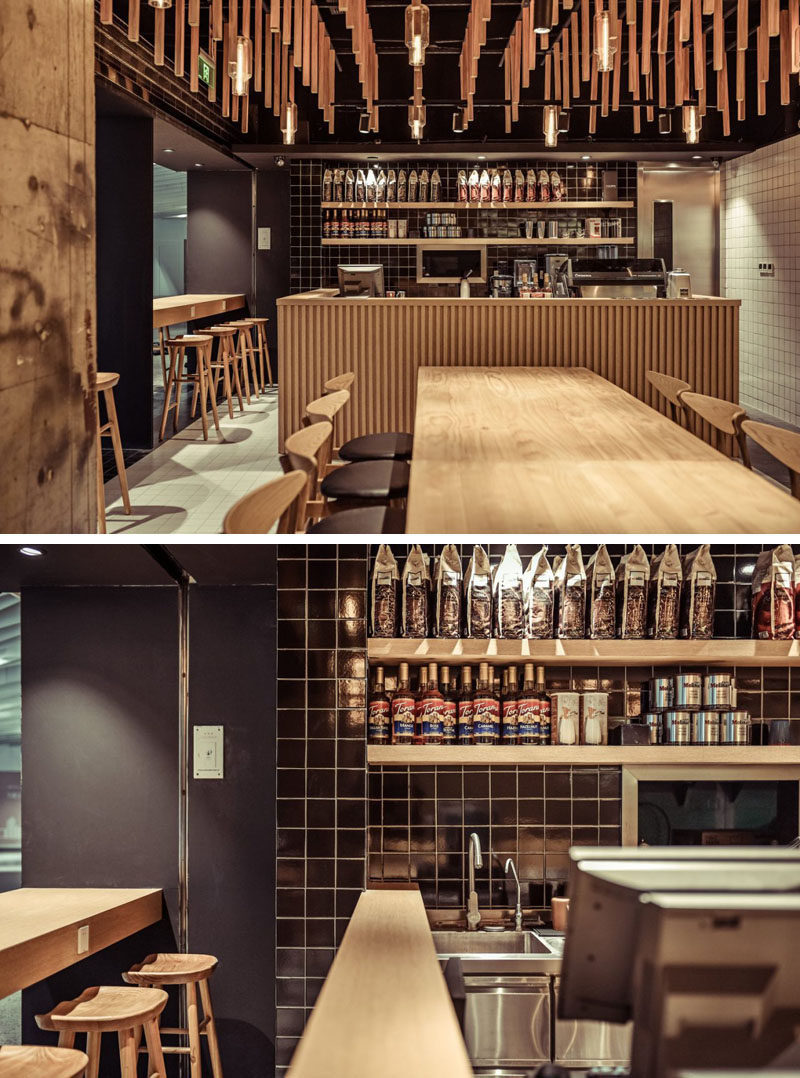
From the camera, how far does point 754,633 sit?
544 cm

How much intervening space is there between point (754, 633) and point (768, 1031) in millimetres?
3842

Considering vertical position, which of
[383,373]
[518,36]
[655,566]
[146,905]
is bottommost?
[146,905]

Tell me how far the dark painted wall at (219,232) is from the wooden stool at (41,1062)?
12021 mm

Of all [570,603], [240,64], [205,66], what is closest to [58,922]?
[570,603]

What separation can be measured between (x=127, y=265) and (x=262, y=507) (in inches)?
294

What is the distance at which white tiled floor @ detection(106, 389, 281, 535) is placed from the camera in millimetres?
6738

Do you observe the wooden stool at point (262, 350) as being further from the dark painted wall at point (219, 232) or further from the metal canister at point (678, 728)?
the metal canister at point (678, 728)

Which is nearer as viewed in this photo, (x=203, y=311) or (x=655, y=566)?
(x=655, y=566)

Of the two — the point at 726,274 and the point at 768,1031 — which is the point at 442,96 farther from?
the point at 768,1031

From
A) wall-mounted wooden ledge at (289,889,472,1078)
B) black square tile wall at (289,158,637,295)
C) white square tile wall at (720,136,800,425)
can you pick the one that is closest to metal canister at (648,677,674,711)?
wall-mounted wooden ledge at (289,889,472,1078)

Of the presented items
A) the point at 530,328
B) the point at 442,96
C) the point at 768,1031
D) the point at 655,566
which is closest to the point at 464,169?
the point at 442,96

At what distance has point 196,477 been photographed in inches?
333

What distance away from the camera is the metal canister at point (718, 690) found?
5578 millimetres

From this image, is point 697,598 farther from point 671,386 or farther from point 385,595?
point 385,595
